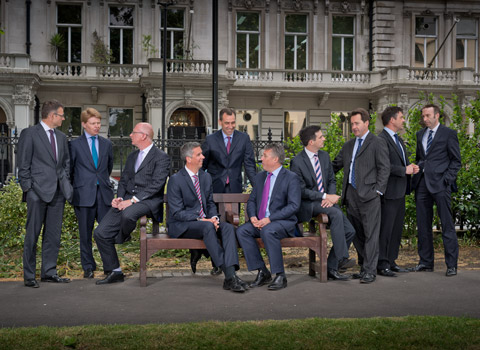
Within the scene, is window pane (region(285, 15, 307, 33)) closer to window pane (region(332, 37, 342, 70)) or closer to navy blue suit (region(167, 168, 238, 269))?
window pane (region(332, 37, 342, 70))

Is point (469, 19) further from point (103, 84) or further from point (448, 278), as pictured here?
point (448, 278)

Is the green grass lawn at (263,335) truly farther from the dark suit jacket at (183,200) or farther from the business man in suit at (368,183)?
the business man in suit at (368,183)

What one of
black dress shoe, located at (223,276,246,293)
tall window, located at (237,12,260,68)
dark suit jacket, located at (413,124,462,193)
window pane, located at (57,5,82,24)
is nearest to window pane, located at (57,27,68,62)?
window pane, located at (57,5,82,24)

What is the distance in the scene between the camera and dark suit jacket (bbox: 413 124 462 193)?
7789mm

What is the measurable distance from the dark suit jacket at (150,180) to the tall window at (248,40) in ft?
80.5

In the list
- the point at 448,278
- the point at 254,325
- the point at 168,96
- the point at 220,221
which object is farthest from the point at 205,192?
the point at 168,96

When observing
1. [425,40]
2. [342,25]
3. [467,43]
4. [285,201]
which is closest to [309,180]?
[285,201]

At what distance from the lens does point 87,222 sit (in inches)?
296

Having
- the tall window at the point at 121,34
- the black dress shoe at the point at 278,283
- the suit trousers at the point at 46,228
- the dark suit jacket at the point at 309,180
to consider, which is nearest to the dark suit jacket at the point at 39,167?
the suit trousers at the point at 46,228

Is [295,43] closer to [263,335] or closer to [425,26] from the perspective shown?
[425,26]

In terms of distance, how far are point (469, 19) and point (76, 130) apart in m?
21.8

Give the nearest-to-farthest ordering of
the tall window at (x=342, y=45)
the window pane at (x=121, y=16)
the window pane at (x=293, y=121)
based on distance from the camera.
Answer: the window pane at (x=121, y=16)
the window pane at (x=293, y=121)
the tall window at (x=342, y=45)

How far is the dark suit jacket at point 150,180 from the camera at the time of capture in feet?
24.2

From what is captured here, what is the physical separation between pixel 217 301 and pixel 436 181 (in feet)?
11.4
